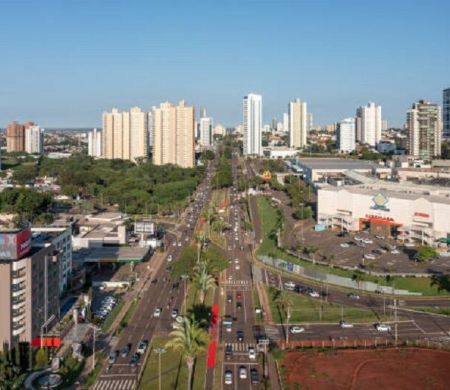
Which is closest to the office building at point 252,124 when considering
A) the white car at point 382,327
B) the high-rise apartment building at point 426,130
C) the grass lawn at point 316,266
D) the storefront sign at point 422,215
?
the high-rise apartment building at point 426,130

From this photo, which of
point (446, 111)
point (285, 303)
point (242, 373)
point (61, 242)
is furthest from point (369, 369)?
point (446, 111)

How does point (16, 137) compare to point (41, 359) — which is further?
point (16, 137)

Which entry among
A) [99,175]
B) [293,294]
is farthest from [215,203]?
[293,294]

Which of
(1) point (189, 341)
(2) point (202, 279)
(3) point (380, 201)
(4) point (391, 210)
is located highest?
(3) point (380, 201)

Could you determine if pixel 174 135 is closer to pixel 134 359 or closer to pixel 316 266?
pixel 316 266

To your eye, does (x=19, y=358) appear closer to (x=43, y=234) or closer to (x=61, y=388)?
(x=61, y=388)

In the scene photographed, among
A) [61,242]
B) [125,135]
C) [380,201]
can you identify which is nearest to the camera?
[61,242]
